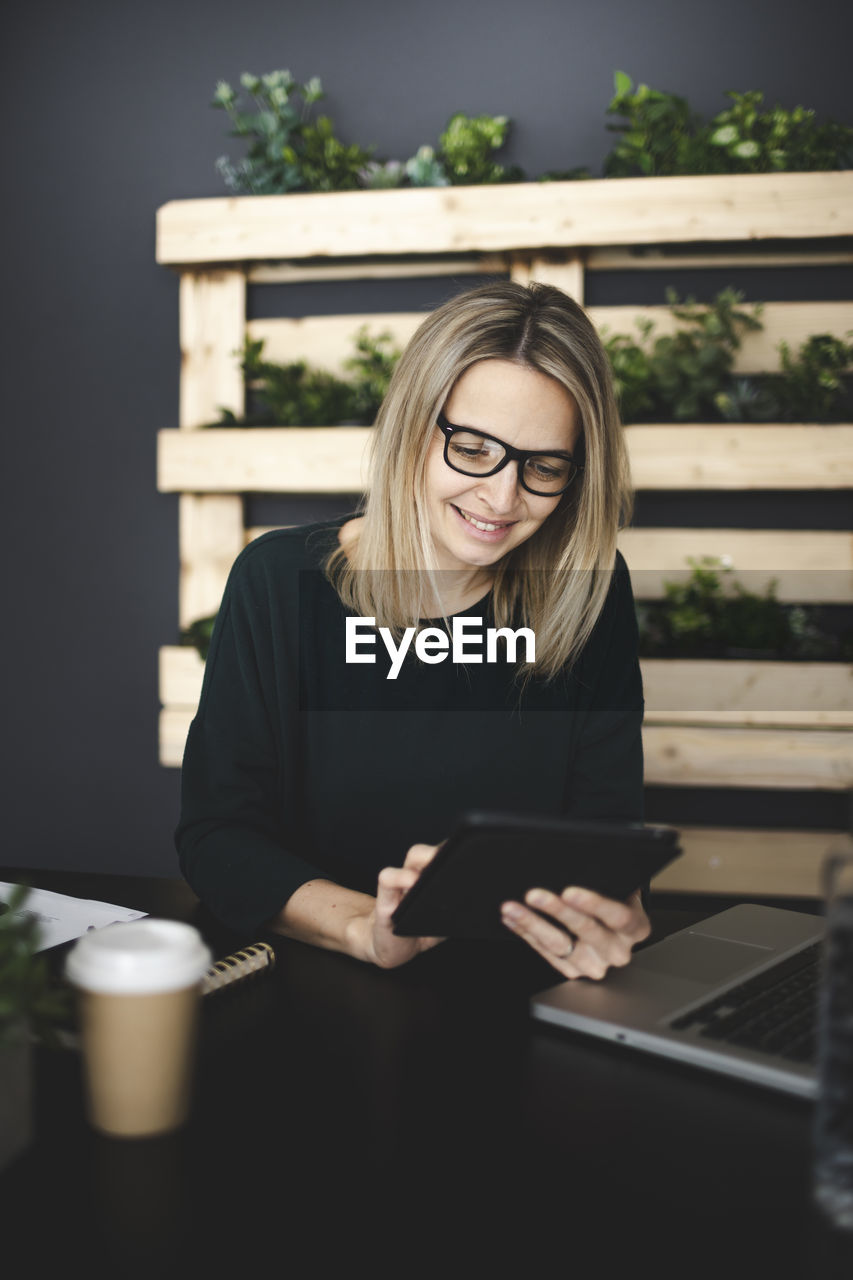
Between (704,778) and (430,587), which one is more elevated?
(430,587)

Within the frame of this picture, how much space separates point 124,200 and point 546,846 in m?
2.68

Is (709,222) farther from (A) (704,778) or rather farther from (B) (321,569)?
(B) (321,569)

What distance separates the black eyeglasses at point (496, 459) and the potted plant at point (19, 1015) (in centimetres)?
85

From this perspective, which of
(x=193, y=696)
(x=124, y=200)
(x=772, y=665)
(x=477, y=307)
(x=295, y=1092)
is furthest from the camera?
(x=124, y=200)

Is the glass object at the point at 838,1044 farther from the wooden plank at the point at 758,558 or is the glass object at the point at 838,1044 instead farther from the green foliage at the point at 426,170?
the green foliage at the point at 426,170

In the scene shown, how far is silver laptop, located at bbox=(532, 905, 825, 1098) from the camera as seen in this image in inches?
30.8

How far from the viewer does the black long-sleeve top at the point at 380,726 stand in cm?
142

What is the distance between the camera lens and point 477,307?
1.36m

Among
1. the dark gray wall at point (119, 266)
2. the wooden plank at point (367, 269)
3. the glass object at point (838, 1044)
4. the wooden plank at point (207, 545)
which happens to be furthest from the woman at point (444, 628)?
the dark gray wall at point (119, 266)

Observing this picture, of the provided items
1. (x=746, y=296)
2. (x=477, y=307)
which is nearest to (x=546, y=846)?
(x=477, y=307)

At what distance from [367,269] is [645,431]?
0.91 metres

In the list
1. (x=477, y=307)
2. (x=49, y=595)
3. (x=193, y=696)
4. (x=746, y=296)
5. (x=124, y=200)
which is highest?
(x=124, y=200)

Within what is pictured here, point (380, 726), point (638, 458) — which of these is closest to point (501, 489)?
point (380, 726)

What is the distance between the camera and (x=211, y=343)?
2.74 m
